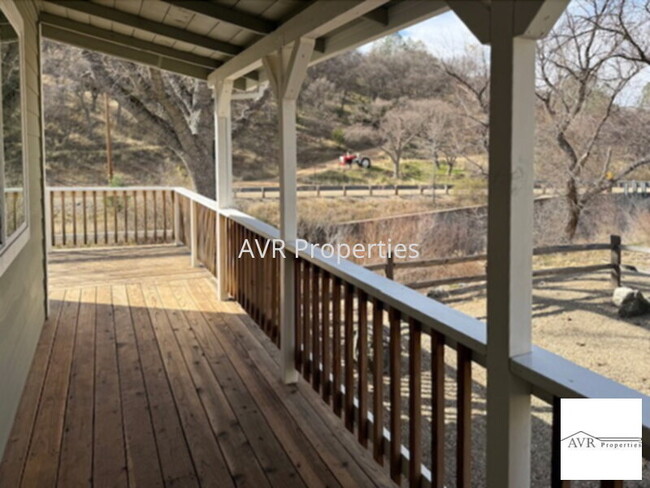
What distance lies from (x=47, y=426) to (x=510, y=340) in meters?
2.33

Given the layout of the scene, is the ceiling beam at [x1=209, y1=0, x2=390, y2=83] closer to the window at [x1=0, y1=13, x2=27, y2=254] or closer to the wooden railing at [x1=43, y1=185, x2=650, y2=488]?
the wooden railing at [x1=43, y1=185, x2=650, y2=488]

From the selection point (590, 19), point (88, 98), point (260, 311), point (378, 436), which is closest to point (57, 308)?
point (260, 311)

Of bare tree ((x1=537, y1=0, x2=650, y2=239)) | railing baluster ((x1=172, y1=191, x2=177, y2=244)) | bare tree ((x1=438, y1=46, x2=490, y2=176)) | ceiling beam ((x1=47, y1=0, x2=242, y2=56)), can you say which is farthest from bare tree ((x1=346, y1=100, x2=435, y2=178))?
ceiling beam ((x1=47, y1=0, x2=242, y2=56))

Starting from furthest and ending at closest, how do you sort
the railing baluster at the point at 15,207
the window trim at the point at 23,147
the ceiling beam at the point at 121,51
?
the ceiling beam at the point at 121,51, the railing baluster at the point at 15,207, the window trim at the point at 23,147

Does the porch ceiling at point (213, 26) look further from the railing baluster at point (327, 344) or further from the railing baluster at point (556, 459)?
the railing baluster at point (556, 459)

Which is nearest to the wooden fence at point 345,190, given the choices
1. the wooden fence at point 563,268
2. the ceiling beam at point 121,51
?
the wooden fence at point 563,268

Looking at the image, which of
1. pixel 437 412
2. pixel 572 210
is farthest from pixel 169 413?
pixel 572 210

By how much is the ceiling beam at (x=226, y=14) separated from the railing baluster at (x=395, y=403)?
1948 mm

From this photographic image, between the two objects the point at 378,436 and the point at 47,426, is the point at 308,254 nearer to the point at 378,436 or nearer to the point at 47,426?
the point at 378,436

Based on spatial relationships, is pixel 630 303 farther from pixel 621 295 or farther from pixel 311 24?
pixel 311 24

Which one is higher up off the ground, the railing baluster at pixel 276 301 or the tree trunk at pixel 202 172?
the tree trunk at pixel 202 172

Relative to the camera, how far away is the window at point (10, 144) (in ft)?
8.16

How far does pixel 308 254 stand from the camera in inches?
116

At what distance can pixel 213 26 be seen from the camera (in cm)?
362
